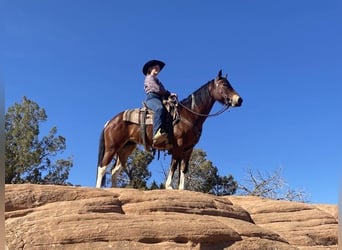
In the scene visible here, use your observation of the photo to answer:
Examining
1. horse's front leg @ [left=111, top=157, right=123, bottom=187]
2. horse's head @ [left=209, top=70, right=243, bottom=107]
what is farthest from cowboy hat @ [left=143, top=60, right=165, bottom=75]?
horse's front leg @ [left=111, top=157, right=123, bottom=187]

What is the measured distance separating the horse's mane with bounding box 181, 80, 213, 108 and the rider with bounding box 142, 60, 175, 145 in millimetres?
487

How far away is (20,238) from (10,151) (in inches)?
765

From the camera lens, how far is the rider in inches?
470

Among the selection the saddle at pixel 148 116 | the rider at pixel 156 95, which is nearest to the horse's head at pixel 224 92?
the saddle at pixel 148 116

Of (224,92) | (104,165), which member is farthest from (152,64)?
(104,165)

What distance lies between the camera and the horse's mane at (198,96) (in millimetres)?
12586

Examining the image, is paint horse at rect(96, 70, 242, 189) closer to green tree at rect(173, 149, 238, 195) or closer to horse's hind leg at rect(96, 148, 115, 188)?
horse's hind leg at rect(96, 148, 115, 188)

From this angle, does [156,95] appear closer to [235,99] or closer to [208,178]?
[235,99]

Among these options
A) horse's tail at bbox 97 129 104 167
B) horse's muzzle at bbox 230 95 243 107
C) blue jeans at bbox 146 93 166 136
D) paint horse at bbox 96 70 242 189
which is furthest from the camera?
horse's tail at bbox 97 129 104 167

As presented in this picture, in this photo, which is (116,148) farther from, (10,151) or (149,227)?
(10,151)

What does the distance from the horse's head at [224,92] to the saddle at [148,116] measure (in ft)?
3.24

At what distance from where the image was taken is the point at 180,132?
12.1 m

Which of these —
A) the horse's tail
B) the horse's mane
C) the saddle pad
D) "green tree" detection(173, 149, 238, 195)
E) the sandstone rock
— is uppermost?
"green tree" detection(173, 149, 238, 195)

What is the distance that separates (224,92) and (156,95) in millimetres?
1661
